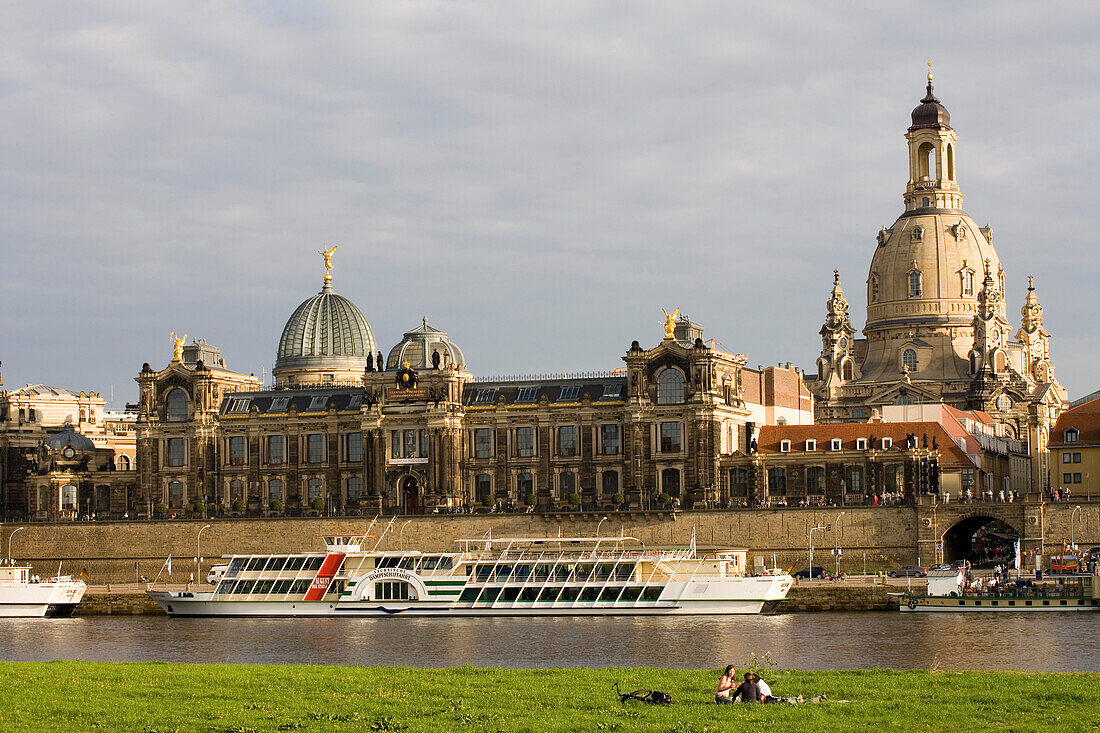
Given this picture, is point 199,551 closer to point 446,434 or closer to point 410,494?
point 410,494

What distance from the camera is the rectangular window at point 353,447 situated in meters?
136

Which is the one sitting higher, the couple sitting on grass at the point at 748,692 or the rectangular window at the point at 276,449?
the rectangular window at the point at 276,449

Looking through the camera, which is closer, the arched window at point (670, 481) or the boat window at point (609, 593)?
A: the boat window at point (609, 593)

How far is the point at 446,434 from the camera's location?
433 ft

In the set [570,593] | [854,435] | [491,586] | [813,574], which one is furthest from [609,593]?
[854,435]

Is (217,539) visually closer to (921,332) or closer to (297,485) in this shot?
(297,485)

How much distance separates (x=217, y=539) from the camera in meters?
132

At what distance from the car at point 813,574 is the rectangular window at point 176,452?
5165cm

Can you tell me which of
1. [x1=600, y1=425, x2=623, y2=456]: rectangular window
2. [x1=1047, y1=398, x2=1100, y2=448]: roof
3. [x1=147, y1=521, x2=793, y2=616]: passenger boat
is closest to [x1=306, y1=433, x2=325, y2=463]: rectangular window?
[x1=600, y1=425, x2=623, y2=456]: rectangular window

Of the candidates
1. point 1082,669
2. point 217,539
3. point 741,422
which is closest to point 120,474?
point 217,539

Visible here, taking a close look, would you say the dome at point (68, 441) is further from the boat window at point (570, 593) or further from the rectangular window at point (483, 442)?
the boat window at point (570, 593)

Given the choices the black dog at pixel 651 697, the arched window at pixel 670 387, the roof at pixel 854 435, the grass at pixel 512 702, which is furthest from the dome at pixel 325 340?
the black dog at pixel 651 697

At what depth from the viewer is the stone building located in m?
128

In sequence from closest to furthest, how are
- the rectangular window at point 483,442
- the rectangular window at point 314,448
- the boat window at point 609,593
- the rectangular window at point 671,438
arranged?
the boat window at point 609,593, the rectangular window at point 671,438, the rectangular window at point 483,442, the rectangular window at point 314,448
